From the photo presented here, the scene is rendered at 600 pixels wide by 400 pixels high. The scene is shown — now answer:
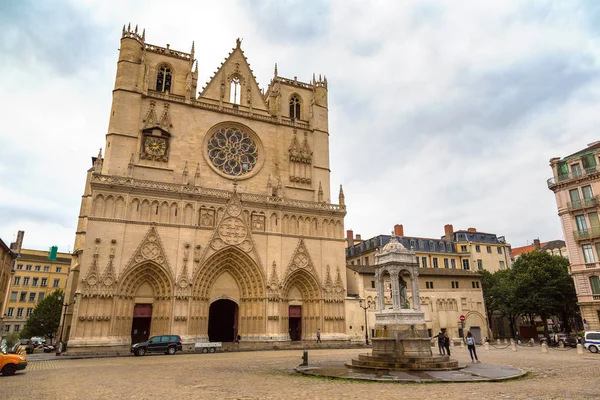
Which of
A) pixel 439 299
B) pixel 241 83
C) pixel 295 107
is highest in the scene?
pixel 241 83

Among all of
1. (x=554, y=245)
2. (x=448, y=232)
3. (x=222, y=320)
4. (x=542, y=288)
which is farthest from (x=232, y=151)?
(x=554, y=245)

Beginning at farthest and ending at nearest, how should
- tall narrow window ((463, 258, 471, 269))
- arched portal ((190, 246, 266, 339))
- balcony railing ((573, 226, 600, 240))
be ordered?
tall narrow window ((463, 258, 471, 269)) → balcony railing ((573, 226, 600, 240)) → arched portal ((190, 246, 266, 339))

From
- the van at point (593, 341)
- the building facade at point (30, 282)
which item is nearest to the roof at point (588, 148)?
the van at point (593, 341)

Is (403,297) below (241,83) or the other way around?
below

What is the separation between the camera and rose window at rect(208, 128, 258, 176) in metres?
36.3

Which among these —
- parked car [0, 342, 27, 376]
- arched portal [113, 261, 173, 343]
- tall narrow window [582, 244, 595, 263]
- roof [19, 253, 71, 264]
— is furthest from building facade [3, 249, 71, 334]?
tall narrow window [582, 244, 595, 263]

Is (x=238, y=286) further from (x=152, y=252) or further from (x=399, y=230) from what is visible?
(x=399, y=230)

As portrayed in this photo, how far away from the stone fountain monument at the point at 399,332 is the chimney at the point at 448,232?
42903 mm

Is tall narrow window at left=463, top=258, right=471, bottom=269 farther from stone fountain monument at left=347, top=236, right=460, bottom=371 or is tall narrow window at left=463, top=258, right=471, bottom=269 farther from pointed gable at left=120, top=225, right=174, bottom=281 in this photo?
pointed gable at left=120, top=225, right=174, bottom=281

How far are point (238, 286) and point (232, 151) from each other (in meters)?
12.5

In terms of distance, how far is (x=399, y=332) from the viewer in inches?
658

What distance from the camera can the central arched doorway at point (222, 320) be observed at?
1346 inches

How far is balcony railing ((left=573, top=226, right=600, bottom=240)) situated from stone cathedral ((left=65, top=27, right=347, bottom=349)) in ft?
66.2

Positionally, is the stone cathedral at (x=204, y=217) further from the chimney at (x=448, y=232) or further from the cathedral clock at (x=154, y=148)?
the chimney at (x=448, y=232)
